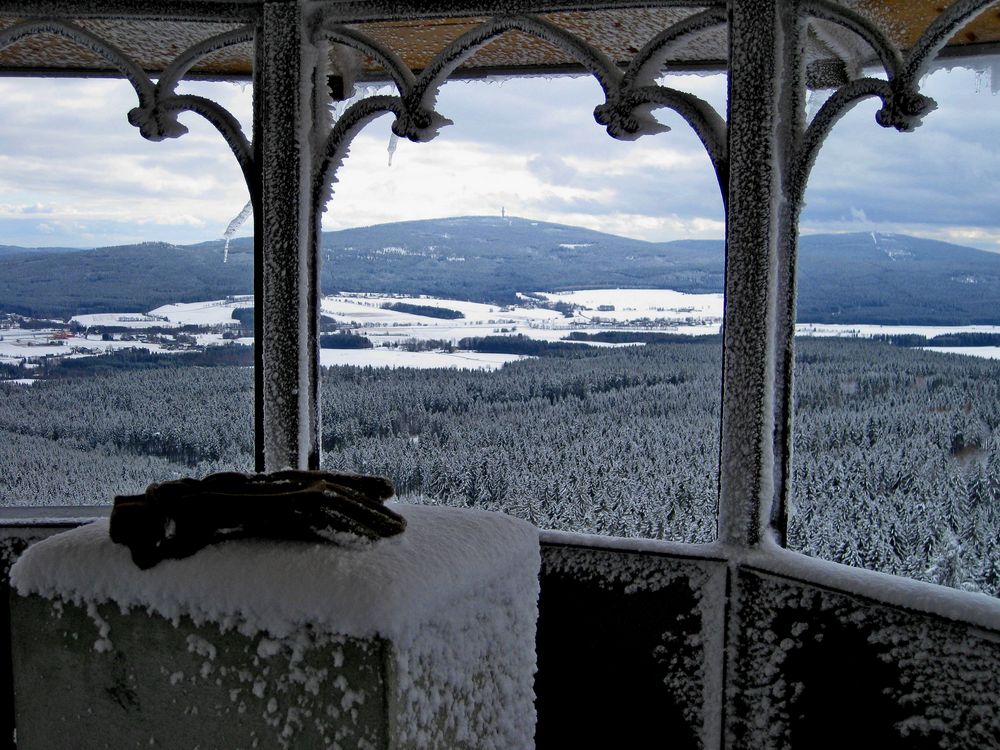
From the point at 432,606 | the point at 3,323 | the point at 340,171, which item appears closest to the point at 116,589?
the point at 432,606

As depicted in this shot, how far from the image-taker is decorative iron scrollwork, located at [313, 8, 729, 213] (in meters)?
2.84

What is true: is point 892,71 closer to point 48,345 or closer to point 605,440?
point 605,440

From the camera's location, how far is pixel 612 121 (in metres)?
2.88

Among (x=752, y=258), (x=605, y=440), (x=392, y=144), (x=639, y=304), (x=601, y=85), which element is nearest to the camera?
(x=752, y=258)

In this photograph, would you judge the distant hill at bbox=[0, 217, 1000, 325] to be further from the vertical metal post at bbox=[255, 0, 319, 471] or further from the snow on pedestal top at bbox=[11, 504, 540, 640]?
the snow on pedestal top at bbox=[11, 504, 540, 640]

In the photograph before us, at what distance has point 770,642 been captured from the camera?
280cm

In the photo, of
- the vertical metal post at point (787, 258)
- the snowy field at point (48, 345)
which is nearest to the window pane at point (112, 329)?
the snowy field at point (48, 345)

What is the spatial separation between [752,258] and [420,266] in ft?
6.69

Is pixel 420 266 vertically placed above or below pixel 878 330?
above

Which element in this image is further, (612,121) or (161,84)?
(161,84)

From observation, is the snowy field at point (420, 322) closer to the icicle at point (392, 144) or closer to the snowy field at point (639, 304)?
the snowy field at point (639, 304)

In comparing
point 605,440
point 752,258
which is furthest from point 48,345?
point 752,258

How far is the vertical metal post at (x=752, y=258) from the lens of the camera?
274 cm

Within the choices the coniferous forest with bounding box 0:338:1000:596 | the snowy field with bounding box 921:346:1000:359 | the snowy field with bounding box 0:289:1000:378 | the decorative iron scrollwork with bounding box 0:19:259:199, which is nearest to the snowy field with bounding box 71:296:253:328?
the snowy field with bounding box 0:289:1000:378
